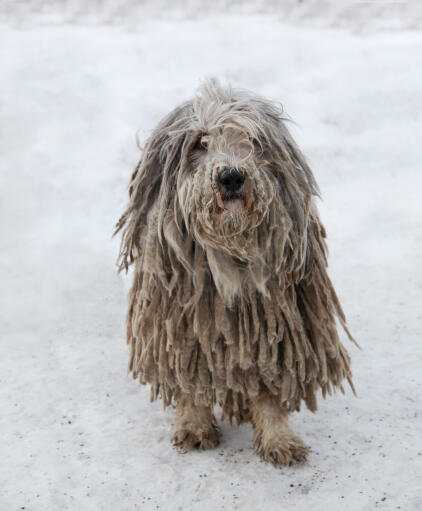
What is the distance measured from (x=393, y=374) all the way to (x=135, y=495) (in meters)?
1.29

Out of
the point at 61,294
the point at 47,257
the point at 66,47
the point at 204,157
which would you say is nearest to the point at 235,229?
the point at 204,157

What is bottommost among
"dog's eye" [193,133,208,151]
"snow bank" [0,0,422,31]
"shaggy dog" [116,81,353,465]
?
"shaggy dog" [116,81,353,465]

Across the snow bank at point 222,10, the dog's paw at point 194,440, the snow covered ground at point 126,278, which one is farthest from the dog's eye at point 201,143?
the snow bank at point 222,10

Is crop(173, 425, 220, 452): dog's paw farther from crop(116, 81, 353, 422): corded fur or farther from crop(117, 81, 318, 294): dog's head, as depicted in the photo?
crop(117, 81, 318, 294): dog's head

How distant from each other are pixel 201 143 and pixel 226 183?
24 cm

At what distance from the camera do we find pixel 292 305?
2.79 metres

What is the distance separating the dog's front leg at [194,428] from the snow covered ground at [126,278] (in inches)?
2.0

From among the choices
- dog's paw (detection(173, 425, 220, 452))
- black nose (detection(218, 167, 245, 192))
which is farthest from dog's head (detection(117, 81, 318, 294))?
dog's paw (detection(173, 425, 220, 452))

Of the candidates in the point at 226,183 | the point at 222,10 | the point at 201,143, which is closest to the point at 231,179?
the point at 226,183

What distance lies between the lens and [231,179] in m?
2.54

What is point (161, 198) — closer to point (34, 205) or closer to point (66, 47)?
point (34, 205)

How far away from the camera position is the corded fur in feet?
8.68

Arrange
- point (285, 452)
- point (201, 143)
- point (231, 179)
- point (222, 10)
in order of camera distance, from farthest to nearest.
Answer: point (222, 10)
point (285, 452)
point (201, 143)
point (231, 179)

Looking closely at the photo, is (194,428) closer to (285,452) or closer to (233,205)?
(285,452)
